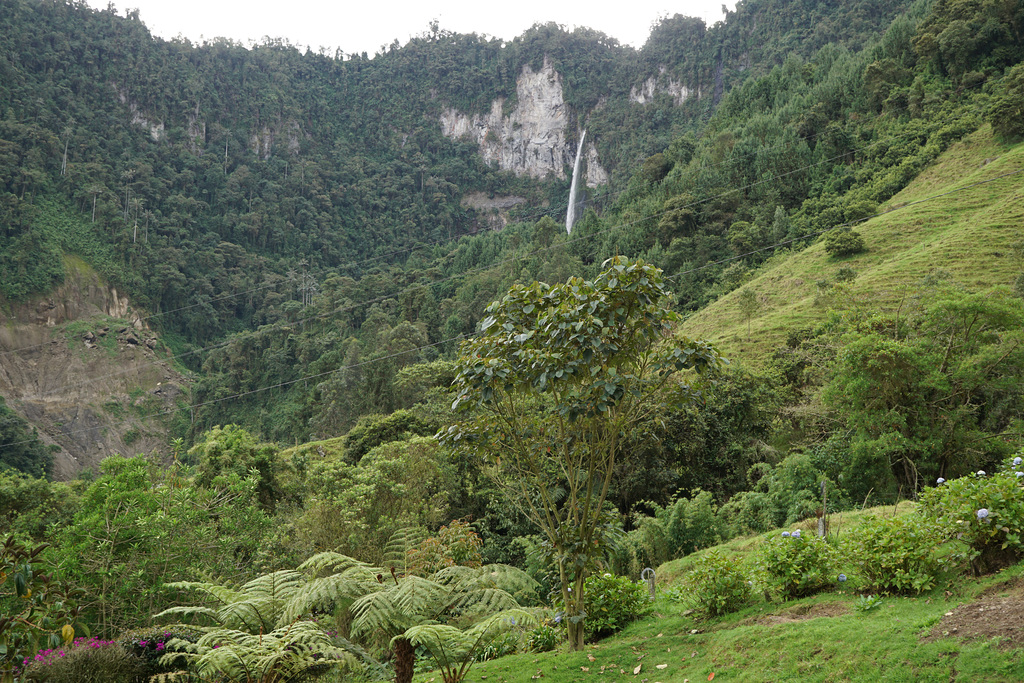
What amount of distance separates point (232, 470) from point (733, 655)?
1196cm

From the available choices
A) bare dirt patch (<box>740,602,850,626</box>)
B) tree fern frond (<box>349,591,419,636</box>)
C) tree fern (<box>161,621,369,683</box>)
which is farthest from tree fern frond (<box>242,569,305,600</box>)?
bare dirt patch (<box>740,602,850,626</box>)

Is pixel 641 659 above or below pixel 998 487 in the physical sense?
below

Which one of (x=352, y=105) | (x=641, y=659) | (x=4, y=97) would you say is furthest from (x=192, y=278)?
(x=641, y=659)

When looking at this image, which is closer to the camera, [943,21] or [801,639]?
[801,639]

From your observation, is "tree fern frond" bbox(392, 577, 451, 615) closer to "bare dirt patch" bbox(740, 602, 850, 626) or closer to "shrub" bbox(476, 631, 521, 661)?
"shrub" bbox(476, 631, 521, 661)

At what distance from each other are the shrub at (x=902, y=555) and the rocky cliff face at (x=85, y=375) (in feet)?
215

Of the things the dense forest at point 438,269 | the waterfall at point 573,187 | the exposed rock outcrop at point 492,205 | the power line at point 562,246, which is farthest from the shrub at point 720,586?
the exposed rock outcrop at point 492,205

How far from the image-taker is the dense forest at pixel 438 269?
10.8 m

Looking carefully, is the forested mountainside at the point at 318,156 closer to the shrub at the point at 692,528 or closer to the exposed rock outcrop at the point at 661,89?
the exposed rock outcrop at the point at 661,89

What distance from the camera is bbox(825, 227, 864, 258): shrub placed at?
2988cm

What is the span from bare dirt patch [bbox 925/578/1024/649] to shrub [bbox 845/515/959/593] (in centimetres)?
40

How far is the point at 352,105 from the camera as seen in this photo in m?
132

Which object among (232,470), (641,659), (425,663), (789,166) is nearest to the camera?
(641,659)

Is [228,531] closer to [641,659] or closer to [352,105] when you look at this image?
[641,659]
